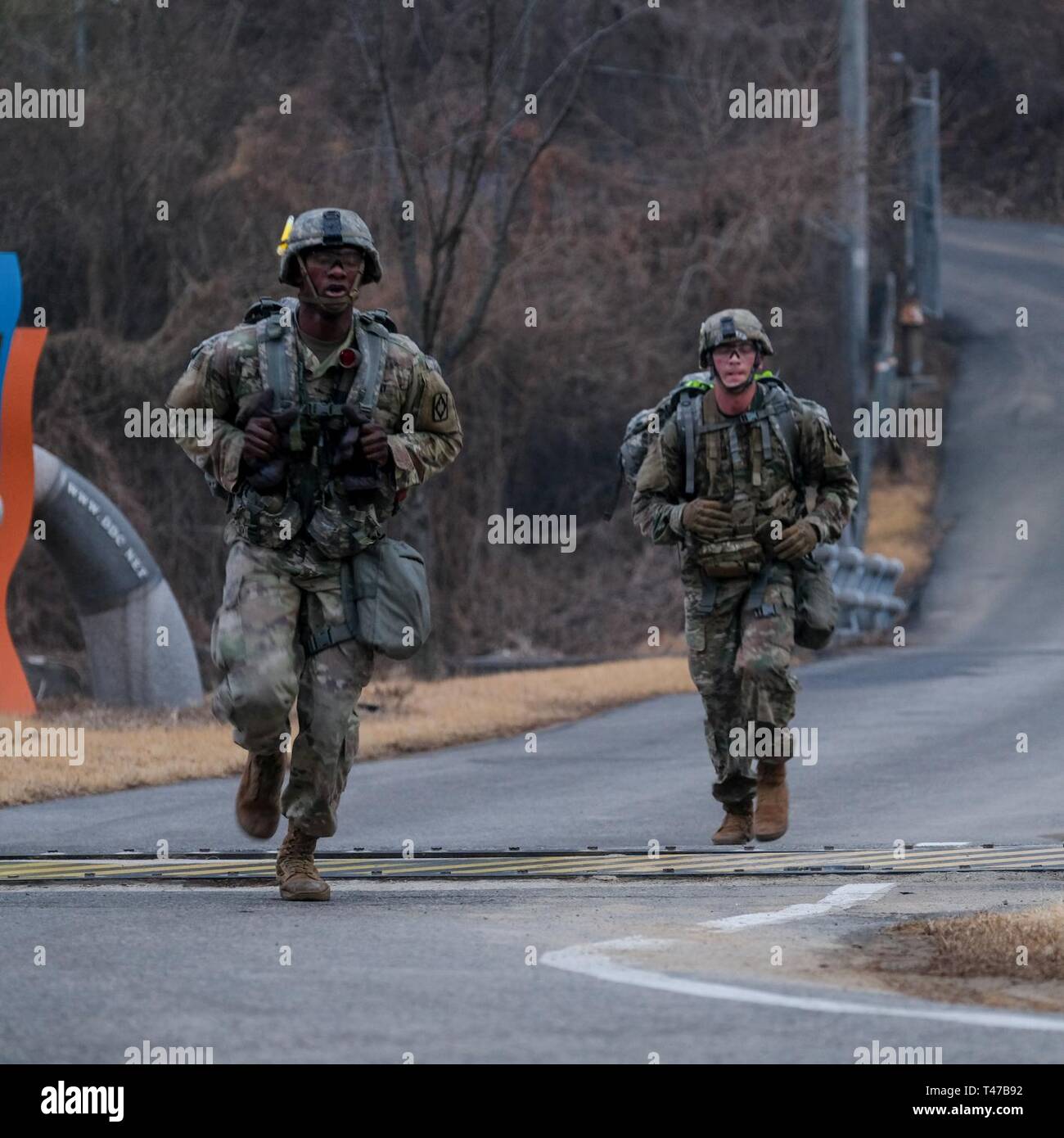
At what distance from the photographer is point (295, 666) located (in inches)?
310

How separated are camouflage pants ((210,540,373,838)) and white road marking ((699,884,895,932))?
1.39m

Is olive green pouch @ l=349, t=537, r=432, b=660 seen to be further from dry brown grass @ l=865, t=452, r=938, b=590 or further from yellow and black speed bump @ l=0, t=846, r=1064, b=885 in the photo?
dry brown grass @ l=865, t=452, r=938, b=590

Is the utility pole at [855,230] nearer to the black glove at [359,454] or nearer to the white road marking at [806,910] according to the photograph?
the white road marking at [806,910]

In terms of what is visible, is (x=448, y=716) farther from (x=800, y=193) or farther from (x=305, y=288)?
(x=800, y=193)

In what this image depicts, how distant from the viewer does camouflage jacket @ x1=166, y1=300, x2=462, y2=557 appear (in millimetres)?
7859

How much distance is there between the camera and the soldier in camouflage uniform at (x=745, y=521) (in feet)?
30.9

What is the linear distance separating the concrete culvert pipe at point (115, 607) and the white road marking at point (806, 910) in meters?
9.20

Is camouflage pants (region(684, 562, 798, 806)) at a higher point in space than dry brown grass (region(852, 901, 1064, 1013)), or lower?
higher

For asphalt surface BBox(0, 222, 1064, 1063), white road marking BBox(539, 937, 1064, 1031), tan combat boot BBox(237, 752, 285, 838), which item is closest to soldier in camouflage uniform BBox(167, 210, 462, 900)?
tan combat boot BBox(237, 752, 285, 838)

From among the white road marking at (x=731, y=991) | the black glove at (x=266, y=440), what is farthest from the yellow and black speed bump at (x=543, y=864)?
the white road marking at (x=731, y=991)

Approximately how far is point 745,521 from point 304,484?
7.28 feet

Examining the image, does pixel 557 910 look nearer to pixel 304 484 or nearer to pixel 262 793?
pixel 262 793

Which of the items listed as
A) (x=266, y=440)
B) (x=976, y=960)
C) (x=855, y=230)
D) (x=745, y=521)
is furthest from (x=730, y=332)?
(x=855, y=230)

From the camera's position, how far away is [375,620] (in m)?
7.88
